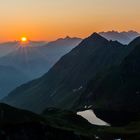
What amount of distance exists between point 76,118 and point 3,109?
61791 millimetres

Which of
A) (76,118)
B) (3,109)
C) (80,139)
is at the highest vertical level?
(3,109)

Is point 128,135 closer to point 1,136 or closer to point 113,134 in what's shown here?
point 113,134

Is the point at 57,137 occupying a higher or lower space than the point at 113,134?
higher

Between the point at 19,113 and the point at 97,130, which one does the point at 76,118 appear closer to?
the point at 97,130

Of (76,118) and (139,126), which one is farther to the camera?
(76,118)

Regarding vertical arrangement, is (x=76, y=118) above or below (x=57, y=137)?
below

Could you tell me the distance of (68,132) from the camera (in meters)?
115

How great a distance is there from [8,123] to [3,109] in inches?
318

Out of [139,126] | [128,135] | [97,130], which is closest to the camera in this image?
[128,135]

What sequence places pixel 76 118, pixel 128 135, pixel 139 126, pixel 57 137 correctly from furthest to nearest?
pixel 76 118 < pixel 139 126 < pixel 128 135 < pixel 57 137

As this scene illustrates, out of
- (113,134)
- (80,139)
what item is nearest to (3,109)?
(80,139)

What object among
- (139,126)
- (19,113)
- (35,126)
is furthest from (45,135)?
(139,126)

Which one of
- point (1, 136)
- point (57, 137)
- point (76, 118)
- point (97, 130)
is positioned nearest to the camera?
point (1, 136)

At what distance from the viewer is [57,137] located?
4493 inches
